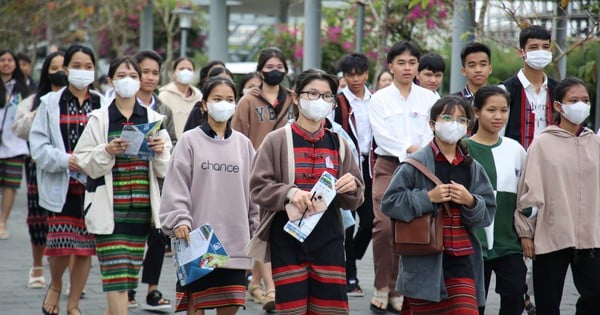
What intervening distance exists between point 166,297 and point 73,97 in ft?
6.76

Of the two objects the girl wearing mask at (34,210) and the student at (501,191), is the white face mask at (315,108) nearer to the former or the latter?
the student at (501,191)

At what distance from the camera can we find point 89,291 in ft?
32.5

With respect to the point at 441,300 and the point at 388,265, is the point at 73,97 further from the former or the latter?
the point at 441,300

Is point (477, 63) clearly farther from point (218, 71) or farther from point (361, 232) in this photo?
point (218, 71)

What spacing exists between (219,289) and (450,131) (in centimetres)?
183

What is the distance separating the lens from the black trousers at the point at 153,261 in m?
9.16

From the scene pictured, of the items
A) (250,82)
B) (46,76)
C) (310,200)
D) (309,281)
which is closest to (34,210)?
(46,76)

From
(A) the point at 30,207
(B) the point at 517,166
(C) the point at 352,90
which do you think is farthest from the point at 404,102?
(A) the point at 30,207

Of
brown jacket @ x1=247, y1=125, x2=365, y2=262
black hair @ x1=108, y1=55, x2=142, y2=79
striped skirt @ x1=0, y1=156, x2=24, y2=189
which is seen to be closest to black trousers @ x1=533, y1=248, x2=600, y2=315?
brown jacket @ x1=247, y1=125, x2=365, y2=262

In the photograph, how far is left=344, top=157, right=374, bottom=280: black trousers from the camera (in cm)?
965

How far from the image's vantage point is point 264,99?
943 centimetres

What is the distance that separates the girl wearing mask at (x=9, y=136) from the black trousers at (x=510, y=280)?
7.35 m

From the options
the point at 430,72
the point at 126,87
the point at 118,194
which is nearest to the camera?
the point at 118,194

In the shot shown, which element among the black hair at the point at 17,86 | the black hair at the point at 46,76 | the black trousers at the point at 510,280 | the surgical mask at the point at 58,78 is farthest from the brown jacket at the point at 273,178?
the black hair at the point at 17,86
